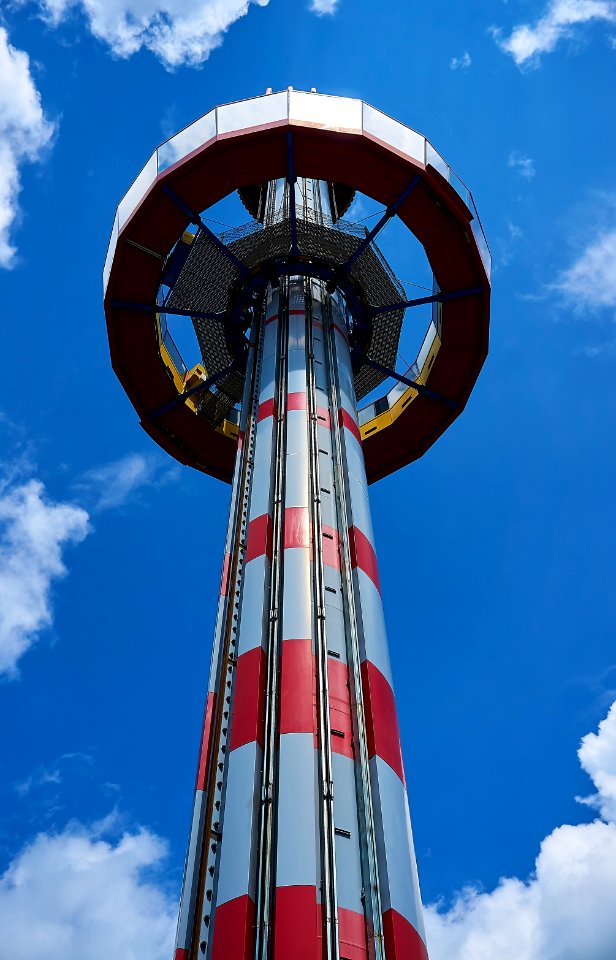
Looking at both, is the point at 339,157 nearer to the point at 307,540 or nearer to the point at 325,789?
the point at 307,540

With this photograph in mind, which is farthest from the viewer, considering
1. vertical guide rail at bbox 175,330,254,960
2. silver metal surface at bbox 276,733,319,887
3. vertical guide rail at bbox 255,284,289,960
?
vertical guide rail at bbox 175,330,254,960

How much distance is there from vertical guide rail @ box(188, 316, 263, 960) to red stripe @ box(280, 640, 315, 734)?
1.14m

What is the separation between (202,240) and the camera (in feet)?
75.5

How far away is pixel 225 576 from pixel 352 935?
7769 mm

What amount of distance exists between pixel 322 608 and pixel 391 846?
4369mm

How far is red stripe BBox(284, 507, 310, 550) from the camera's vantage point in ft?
54.1

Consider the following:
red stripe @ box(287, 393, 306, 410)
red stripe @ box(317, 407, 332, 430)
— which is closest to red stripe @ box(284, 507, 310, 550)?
red stripe @ box(317, 407, 332, 430)

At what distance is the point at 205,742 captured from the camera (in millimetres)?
14312

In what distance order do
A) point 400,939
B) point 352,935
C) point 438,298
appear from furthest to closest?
point 438,298, point 400,939, point 352,935

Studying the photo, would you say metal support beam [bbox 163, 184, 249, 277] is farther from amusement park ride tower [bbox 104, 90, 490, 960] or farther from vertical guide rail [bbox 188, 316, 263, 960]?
vertical guide rail [bbox 188, 316, 263, 960]

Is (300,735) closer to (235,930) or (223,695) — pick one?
(223,695)

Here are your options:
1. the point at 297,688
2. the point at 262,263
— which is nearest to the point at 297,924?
the point at 297,688

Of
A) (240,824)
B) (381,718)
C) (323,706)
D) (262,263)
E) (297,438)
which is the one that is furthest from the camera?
(262,263)

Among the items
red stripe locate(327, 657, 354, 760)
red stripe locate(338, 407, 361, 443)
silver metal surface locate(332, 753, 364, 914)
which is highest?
red stripe locate(338, 407, 361, 443)
